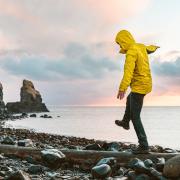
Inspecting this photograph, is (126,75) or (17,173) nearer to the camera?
(17,173)

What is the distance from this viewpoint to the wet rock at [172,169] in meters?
7.04

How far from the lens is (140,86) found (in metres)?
8.90

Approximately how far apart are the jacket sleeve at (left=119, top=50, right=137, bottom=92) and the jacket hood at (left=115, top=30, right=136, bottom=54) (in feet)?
0.86

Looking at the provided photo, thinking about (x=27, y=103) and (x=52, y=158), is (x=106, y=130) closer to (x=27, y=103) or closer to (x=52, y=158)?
(x=52, y=158)

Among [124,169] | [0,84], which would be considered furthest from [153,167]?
[0,84]

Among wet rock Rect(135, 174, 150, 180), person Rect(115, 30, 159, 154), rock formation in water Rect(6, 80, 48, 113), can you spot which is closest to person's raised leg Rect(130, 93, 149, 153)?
person Rect(115, 30, 159, 154)

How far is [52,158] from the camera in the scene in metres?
8.85

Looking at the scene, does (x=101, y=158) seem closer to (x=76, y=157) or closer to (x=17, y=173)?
(x=76, y=157)

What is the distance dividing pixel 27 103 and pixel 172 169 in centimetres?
15067

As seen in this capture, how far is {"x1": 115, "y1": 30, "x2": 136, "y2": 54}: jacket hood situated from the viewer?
29.7ft

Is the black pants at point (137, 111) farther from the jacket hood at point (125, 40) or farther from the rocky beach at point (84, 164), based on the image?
the jacket hood at point (125, 40)

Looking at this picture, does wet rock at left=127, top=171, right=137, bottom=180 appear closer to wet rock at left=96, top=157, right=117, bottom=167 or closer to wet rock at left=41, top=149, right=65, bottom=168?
wet rock at left=96, top=157, right=117, bottom=167

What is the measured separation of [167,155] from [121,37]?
2814 mm

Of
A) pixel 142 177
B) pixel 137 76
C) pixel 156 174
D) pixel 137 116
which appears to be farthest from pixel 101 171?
pixel 137 76
